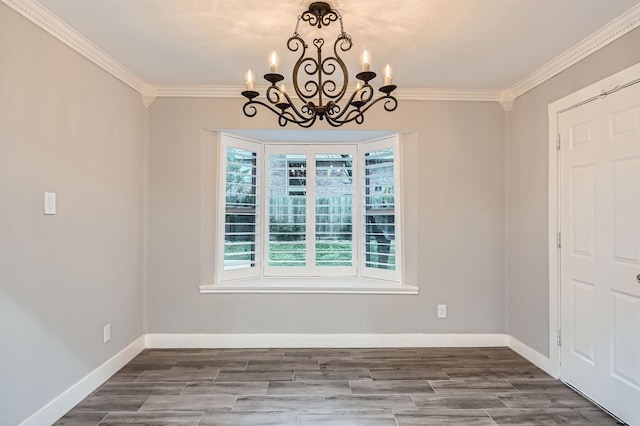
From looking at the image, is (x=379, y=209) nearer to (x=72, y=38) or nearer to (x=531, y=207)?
(x=531, y=207)

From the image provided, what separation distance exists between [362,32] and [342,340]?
2.67m

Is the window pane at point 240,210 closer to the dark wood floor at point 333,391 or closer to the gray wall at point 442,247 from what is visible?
the gray wall at point 442,247

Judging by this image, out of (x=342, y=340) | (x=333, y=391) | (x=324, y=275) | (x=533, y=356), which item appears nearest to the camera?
(x=333, y=391)

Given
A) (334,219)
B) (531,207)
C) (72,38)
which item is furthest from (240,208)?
(531,207)

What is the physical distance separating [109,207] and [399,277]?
2.68 metres

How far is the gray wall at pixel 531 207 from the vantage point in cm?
301

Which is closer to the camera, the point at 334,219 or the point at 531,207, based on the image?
the point at 531,207

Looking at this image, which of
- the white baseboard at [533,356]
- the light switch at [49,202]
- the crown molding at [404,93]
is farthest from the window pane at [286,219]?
the white baseboard at [533,356]

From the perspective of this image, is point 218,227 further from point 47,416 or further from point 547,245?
point 547,245

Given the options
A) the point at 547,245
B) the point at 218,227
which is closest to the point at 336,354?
the point at 218,227

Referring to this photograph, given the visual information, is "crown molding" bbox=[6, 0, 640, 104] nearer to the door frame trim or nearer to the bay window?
the door frame trim

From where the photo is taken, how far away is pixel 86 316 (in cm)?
262

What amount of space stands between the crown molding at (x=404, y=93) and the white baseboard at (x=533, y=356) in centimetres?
229

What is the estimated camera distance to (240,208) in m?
3.85
